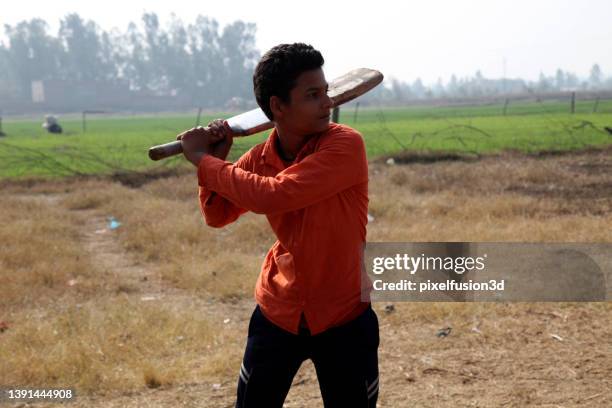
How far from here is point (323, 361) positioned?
5.87 ft

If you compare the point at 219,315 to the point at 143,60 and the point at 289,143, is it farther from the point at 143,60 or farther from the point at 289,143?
the point at 143,60

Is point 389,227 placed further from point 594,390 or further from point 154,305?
point 594,390

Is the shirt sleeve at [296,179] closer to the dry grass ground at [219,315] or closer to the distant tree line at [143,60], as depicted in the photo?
the dry grass ground at [219,315]

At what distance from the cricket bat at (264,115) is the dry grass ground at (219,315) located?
1600mm

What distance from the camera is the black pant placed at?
1772 millimetres

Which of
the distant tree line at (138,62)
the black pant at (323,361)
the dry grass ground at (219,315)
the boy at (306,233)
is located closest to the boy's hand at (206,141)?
the boy at (306,233)

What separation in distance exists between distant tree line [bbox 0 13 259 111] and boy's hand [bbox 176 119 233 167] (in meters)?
71.0

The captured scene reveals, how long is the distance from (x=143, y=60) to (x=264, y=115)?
80.5m

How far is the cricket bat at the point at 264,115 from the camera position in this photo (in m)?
1.90

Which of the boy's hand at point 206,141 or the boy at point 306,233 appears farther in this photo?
the boy's hand at point 206,141

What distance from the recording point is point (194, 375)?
3.53m

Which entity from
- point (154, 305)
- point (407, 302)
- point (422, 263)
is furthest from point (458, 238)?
point (154, 305)

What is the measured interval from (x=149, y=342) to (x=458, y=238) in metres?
2.99

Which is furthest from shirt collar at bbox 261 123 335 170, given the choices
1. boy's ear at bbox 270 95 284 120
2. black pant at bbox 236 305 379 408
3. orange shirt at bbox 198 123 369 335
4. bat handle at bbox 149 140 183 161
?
black pant at bbox 236 305 379 408
